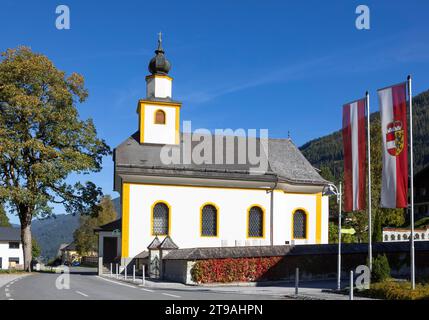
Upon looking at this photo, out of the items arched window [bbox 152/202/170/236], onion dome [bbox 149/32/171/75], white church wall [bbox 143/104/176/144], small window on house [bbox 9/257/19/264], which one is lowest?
small window on house [bbox 9/257/19/264]

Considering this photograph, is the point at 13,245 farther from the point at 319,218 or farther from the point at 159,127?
the point at 319,218

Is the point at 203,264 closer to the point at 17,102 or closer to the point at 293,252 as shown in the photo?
the point at 293,252

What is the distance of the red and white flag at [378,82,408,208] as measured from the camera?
60.2ft

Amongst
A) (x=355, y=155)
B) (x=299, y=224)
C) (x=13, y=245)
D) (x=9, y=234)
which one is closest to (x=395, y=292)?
(x=355, y=155)

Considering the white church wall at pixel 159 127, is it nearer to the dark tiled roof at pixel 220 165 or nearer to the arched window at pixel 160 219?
the dark tiled roof at pixel 220 165

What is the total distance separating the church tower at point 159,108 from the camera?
129 feet

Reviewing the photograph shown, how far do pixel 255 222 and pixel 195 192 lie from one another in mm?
4974

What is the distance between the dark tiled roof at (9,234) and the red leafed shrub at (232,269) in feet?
227

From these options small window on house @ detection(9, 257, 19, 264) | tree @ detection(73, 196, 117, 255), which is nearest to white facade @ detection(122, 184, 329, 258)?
tree @ detection(73, 196, 117, 255)

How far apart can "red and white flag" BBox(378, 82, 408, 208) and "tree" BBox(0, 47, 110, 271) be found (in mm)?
22558

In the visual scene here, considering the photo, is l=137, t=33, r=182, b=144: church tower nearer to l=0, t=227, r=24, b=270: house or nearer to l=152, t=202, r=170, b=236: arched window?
l=152, t=202, r=170, b=236: arched window

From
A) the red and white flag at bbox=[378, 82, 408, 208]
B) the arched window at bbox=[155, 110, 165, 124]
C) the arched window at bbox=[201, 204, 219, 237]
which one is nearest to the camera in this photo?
the red and white flag at bbox=[378, 82, 408, 208]

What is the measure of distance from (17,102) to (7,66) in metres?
2.75
